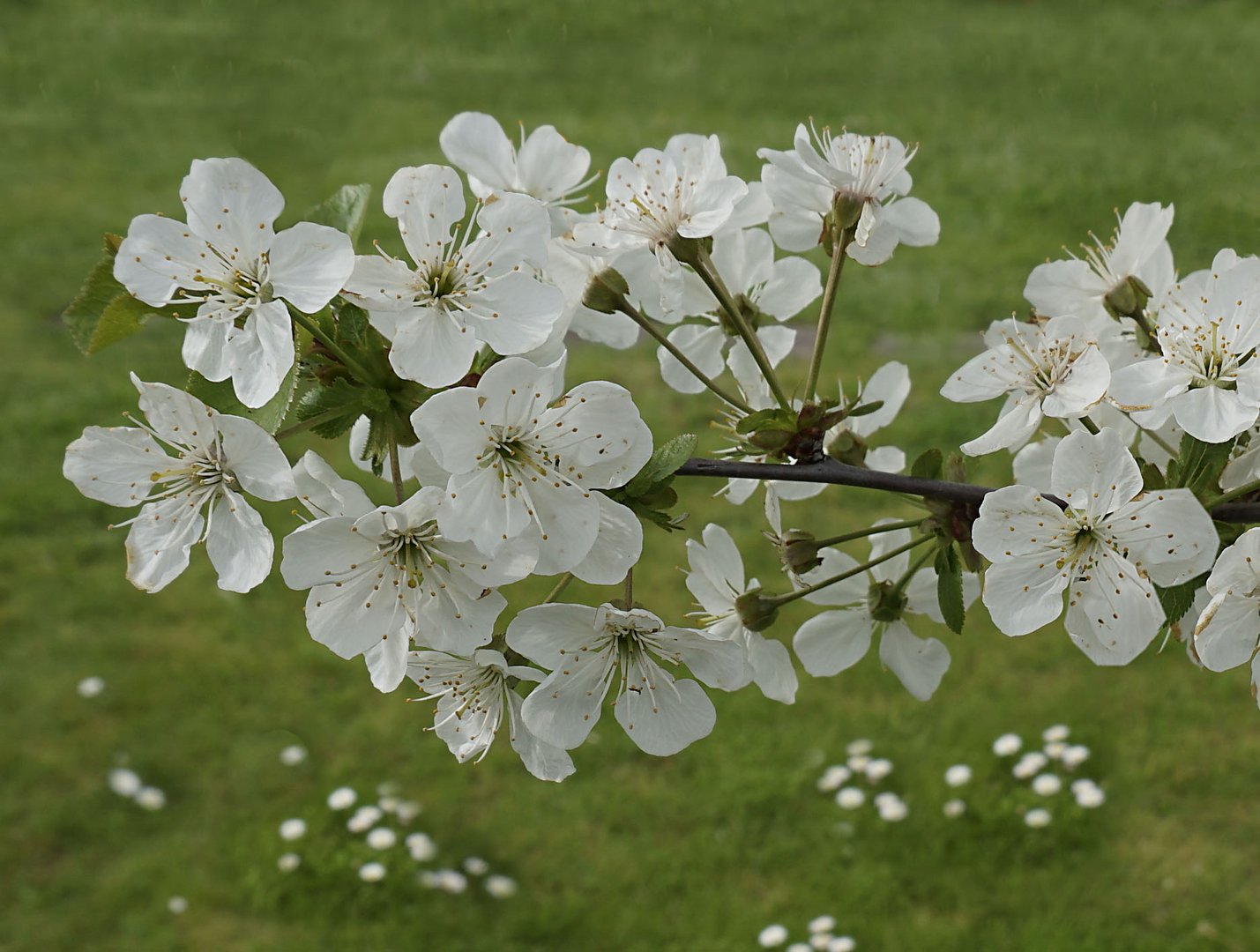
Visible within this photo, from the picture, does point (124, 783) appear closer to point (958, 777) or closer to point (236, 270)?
point (958, 777)

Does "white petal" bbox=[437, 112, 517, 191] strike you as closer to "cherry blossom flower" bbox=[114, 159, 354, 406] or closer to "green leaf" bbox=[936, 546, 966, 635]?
"cherry blossom flower" bbox=[114, 159, 354, 406]

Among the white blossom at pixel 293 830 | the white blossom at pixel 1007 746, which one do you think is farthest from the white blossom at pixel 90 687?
the white blossom at pixel 1007 746

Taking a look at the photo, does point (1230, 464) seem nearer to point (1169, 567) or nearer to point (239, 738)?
point (1169, 567)

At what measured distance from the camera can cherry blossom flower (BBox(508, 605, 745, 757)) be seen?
1020mm

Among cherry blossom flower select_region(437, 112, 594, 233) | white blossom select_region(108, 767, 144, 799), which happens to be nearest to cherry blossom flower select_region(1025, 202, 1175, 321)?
cherry blossom flower select_region(437, 112, 594, 233)

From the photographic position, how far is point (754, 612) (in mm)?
1249

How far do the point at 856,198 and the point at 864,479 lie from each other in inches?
11.9

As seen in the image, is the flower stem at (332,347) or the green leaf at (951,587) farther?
the green leaf at (951,587)

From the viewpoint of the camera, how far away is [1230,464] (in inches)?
41.2

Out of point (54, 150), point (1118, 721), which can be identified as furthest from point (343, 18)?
point (1118, 721)

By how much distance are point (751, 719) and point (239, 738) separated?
1389 mm

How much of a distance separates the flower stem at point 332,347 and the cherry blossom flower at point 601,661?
0.22 m

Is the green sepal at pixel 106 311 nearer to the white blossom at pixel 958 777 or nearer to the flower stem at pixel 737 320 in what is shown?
the flower stem at pixel 737 320

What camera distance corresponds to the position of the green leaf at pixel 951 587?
1087mm
